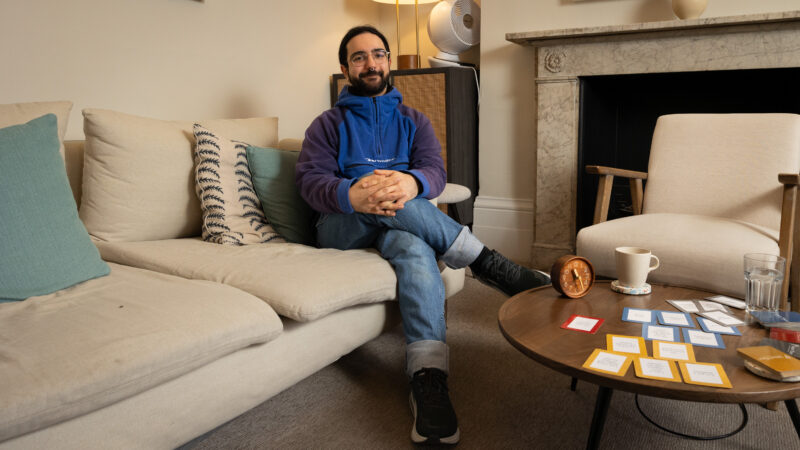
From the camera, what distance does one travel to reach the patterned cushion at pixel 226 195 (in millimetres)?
1875

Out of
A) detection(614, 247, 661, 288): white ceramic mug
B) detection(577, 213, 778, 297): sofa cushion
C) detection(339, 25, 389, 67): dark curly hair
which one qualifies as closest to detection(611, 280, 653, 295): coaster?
detection(614, 247, 661, 288): white ceramic mug

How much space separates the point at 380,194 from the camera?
1.71 metres

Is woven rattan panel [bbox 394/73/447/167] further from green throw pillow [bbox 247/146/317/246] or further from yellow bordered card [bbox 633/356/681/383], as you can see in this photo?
yellow bordered card [bbox 633/356/681/383]

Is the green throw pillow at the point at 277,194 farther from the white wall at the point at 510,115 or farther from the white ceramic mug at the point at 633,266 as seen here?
the white wall at the point at 510,115

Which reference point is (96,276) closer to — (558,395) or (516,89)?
(558,395)

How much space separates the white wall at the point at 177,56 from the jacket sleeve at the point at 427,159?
3.51 feet

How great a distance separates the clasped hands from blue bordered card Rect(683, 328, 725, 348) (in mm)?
858

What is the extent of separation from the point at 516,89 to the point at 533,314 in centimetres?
208

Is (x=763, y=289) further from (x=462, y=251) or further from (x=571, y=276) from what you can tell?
(x=462, y=251)

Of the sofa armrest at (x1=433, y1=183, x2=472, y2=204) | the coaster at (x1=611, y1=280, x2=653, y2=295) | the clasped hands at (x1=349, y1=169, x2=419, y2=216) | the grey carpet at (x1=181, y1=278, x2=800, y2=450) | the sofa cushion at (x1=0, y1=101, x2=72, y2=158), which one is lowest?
the grey carpet at (x1=181, y1=278, x2=800, y2=450)

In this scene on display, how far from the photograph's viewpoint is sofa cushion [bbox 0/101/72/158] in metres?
1.54

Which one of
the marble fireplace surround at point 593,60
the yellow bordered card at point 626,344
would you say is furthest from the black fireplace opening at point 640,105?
the yellow bordered card at point 626,344

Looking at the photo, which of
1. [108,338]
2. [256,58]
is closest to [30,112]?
[108,338]

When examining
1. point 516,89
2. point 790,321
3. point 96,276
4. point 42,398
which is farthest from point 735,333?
point 516,89
